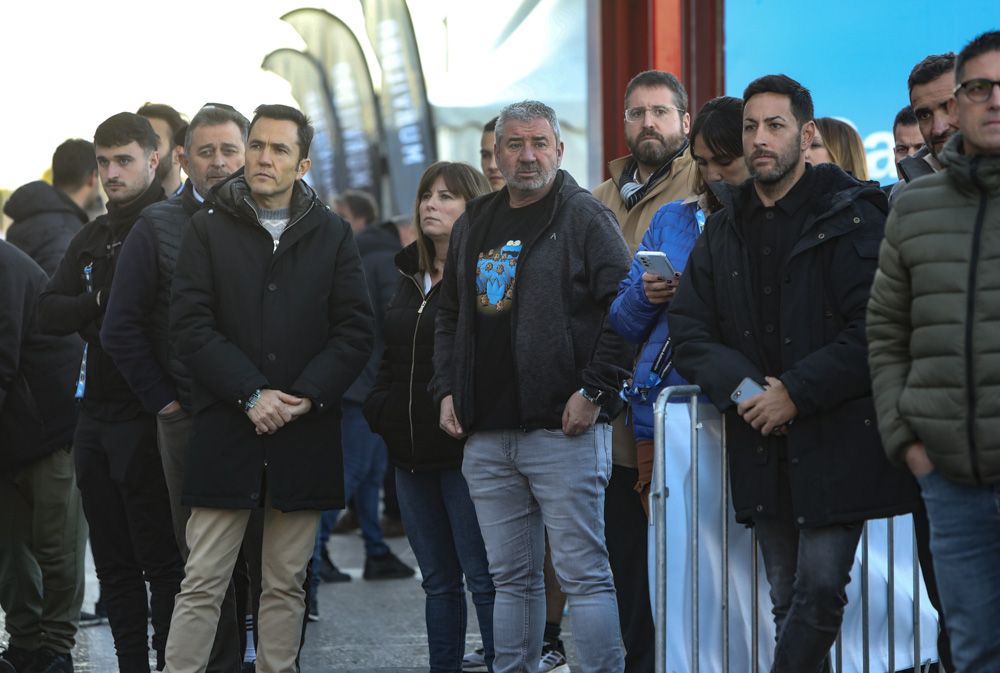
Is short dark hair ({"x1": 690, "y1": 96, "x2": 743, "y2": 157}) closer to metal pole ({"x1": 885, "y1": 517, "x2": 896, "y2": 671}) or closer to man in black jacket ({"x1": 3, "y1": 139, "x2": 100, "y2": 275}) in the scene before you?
metal pole ({"x1": 885, "y1": 517, "x2": 896, "y2": 671})

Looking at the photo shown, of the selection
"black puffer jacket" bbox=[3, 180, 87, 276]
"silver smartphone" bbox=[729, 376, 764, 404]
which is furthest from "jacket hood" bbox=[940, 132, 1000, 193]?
"black puffer jacket" bbox=[3, 180, 87, 276]

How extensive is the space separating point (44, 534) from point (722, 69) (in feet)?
15.2

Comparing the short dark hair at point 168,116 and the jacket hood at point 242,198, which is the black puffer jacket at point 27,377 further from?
the jacket hood at point 242,198

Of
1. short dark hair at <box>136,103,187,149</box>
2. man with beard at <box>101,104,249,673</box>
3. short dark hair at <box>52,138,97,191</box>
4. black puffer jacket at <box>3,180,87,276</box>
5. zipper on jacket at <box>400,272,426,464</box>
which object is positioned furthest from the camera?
short dark hair at <box>52,138,97,191</box>

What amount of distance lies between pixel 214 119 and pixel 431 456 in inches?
64.1

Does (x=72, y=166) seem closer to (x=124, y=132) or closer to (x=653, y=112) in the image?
(x=124, y=132)

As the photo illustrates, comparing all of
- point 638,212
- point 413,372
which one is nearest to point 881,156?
point 638,212

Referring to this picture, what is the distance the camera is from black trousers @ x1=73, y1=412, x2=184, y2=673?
577 cm

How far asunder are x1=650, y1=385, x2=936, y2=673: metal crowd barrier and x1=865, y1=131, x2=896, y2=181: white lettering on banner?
293 cm

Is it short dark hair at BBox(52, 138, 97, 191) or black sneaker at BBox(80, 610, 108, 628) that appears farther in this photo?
short dark hair at BBox(52, 138, 97, 191)

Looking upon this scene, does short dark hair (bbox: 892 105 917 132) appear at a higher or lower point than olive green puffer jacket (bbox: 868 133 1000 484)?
higher

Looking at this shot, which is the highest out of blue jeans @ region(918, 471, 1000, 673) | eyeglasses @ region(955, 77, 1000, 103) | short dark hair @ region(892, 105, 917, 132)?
short dark hair @ region(892, 105, 917, 132)

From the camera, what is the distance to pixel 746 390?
4430 millimetres

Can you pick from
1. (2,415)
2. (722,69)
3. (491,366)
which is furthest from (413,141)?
(491,366)
